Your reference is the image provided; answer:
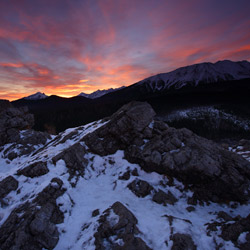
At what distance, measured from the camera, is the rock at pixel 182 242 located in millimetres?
8234

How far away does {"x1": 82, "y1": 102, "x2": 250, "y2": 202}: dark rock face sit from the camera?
1359 cm

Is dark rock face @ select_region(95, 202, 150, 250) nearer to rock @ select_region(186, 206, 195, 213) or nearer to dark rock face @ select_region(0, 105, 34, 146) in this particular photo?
rock @ select_region(186, 206, 195, 213)

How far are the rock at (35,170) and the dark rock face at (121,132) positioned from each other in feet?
20.3

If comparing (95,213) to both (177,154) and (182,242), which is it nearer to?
(182,242)

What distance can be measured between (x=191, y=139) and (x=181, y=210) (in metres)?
8.36

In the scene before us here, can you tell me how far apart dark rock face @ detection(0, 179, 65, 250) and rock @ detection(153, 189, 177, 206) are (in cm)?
838

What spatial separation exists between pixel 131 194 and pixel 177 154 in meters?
6.80

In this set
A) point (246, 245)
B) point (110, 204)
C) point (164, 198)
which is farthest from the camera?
point (164, 198)

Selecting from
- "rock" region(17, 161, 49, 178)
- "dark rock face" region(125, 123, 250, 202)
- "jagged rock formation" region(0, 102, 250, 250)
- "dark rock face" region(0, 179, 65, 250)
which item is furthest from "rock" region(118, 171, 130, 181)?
"rock" region(17, 161, 49, 178)

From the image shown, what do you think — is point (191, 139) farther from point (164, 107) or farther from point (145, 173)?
point (164, 107)

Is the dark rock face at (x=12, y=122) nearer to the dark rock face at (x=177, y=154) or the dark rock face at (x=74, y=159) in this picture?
the dark rock face at (x=74, y=159)

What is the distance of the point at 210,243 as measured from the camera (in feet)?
28.5

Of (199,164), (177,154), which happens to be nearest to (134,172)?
(177,154)

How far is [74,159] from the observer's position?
16609 mm
